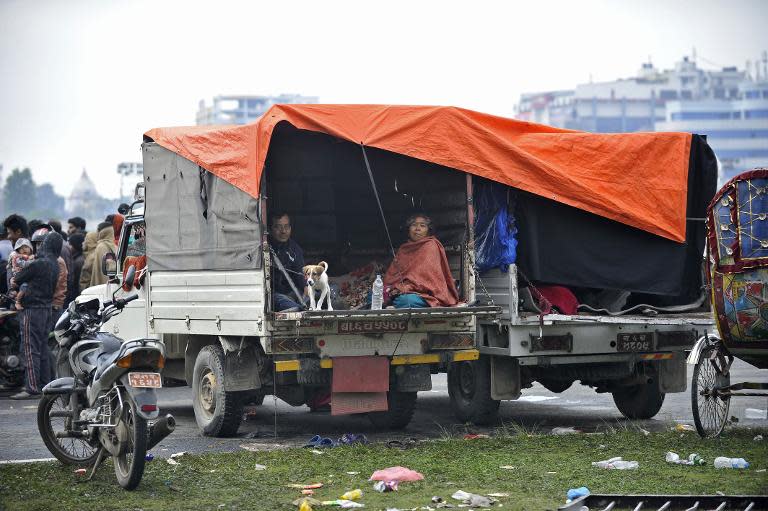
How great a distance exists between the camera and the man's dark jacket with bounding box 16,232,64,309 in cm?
1606

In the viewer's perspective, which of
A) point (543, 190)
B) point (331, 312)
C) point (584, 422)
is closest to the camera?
point (331, 312)

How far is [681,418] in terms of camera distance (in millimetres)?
12914

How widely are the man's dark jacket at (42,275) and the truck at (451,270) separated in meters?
2.93

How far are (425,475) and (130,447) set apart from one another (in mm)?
2056

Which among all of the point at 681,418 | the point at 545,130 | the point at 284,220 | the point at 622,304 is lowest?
the point at 681,418

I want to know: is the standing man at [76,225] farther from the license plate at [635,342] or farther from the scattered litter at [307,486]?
the scattered litter at [307,486]

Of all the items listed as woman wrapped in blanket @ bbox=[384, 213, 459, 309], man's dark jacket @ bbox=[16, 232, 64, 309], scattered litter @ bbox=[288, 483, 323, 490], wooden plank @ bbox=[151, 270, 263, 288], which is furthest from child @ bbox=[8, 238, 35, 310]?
scattered litter @ bbox=[288, 483, 323, 490]

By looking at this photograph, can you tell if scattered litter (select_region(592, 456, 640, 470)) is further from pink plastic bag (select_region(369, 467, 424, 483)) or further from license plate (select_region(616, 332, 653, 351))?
license plate (select_region(616, 332, 653, 351))

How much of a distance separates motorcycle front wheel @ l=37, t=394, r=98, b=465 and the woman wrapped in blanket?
135 inches

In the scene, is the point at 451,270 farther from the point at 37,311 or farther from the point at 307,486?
A: the point at 37,311

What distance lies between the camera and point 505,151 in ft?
39.3

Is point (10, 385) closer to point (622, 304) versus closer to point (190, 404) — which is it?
point (190, 404)

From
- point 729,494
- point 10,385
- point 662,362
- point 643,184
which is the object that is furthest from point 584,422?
point 10,385

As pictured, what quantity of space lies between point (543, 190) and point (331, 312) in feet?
8.31
